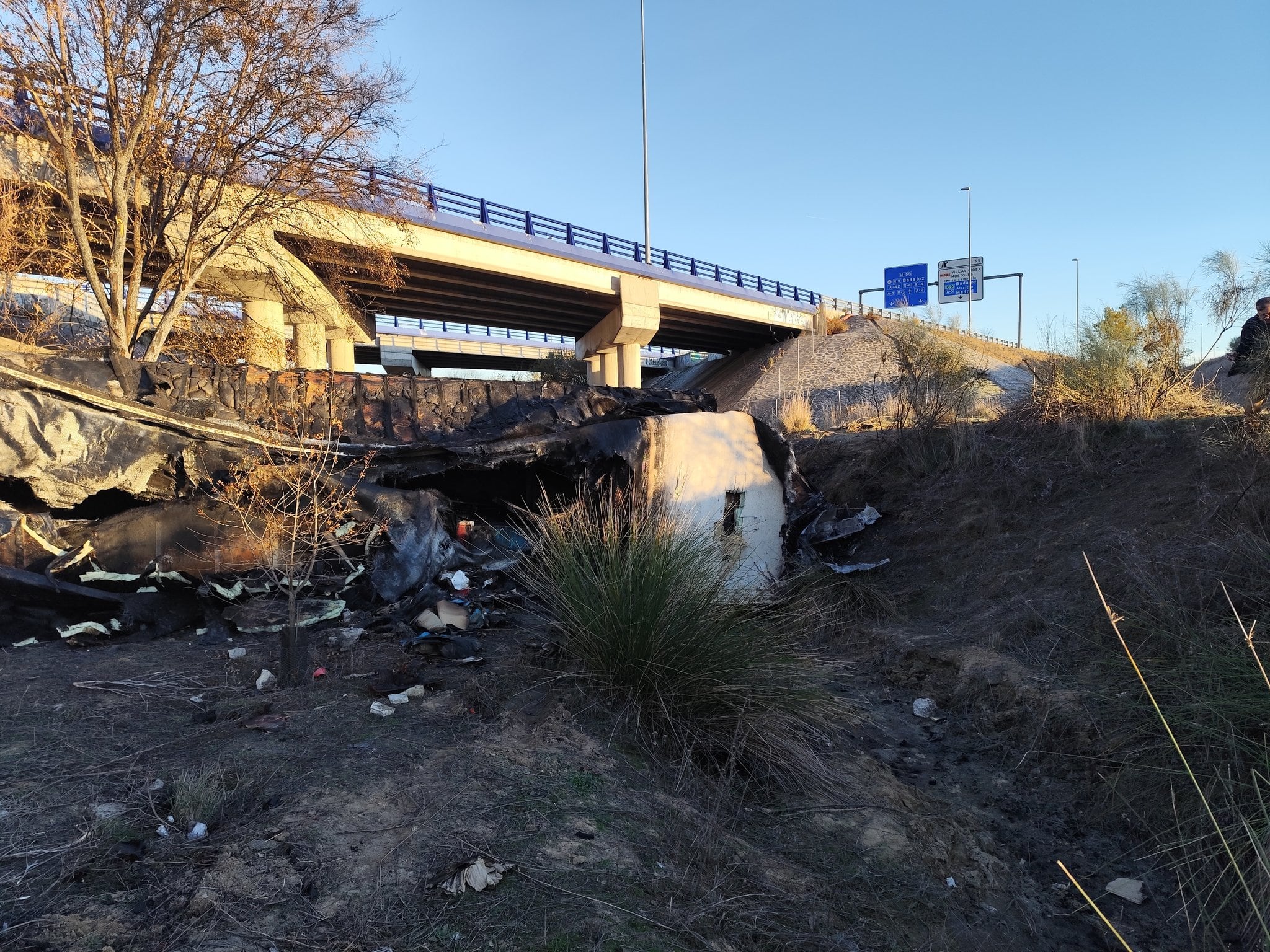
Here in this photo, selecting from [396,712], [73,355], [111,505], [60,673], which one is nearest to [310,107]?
[73,355]

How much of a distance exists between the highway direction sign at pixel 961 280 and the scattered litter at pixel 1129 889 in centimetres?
3413

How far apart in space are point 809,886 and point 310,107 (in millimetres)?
13553

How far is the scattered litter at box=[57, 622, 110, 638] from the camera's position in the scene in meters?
5.17

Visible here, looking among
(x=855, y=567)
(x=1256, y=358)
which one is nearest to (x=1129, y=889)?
(x=855, y=567)

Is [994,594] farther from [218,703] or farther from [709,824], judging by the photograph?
[218,703]

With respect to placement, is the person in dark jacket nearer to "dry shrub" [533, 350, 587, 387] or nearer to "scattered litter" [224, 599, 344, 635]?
"scattered litter" [224, 599, 344, 635]

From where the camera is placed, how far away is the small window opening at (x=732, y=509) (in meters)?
7.92

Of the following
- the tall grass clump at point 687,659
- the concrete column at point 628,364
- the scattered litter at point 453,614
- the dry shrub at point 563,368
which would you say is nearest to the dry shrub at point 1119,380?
the tall grass clump at point 687,659

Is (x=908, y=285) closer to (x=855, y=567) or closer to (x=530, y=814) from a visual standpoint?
(x=855, y=567)

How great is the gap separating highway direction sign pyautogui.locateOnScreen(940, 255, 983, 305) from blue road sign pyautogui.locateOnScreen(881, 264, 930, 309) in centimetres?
90

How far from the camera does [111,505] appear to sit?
260 inches

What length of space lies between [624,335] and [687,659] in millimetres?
25217

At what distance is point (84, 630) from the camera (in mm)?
5230

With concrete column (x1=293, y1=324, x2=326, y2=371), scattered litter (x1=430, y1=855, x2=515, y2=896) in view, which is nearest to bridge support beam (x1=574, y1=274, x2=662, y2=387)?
concrete column (x1=293, y1=324, x2=326, y2=371)
